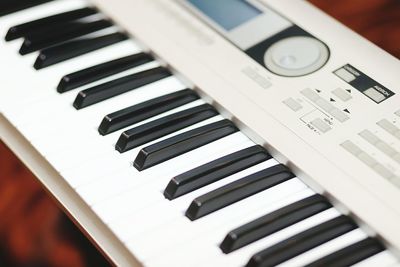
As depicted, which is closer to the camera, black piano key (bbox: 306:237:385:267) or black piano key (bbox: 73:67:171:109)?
black piano key (bbox: 306:237:385:267)

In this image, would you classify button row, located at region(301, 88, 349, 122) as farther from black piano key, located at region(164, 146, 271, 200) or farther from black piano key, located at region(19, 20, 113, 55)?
black piano key, located at region(19, 20, 113, 55)

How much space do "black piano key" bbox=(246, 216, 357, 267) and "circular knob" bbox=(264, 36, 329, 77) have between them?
0.69 feet

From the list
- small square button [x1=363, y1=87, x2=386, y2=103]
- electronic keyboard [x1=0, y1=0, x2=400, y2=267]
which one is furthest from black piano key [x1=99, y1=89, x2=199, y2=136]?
small square button [x1=363, y1=87, x2=386, y2=103]

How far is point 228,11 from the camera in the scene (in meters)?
1.00

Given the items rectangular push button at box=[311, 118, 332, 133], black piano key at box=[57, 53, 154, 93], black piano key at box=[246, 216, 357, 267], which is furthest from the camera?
black piano key at box=[57, 53, 154, 93]

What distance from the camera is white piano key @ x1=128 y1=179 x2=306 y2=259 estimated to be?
76cm

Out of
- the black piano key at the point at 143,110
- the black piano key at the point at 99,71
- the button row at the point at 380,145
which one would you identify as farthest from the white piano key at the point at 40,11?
the button row at the point at 380,145

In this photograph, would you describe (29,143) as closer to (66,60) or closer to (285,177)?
(66,60)

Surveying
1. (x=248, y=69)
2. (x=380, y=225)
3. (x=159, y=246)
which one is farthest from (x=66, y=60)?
(x=380, y=225)

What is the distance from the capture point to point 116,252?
81 cm

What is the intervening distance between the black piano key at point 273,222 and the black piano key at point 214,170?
0.08m

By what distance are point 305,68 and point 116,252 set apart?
1.03 ft

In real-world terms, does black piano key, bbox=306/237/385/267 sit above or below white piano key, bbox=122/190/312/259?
above

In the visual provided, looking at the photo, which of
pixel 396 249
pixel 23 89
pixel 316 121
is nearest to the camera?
pixel 396 249
